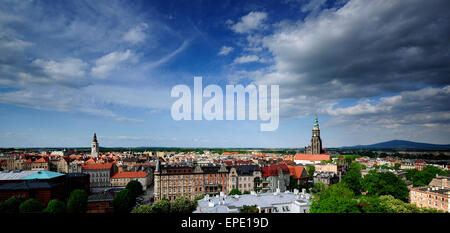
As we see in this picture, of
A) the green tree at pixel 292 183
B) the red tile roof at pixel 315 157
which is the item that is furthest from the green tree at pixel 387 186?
the red tile roof at pixel 315 157

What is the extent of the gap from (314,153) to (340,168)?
4028cm

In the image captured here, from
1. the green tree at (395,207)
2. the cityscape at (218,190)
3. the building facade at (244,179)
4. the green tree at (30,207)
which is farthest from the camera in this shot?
the building facade at (244,179)

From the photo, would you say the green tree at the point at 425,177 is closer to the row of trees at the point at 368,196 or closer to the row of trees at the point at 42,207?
the row of trees at the point at 368,196

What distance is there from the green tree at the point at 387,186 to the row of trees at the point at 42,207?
48813 mm

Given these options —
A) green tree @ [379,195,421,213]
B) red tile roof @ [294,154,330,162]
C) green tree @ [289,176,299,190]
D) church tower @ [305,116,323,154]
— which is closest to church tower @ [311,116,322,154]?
church tower @ [305,116,323,154]

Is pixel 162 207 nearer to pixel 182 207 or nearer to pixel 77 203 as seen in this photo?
pixel 182 207

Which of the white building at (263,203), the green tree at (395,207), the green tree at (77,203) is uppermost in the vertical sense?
the green tree at (395,207)

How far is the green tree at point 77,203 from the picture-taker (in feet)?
128

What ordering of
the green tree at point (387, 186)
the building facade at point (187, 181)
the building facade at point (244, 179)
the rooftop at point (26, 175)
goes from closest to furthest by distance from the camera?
the green tree at point (387, 186)
the rooftop at point (26, 175)
the building facade at point (187, 181)
the building facade at point (244, 179)

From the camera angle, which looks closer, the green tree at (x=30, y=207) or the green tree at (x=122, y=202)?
the green tree at (x=30, y=207)

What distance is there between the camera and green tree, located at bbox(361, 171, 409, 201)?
1811 inches
